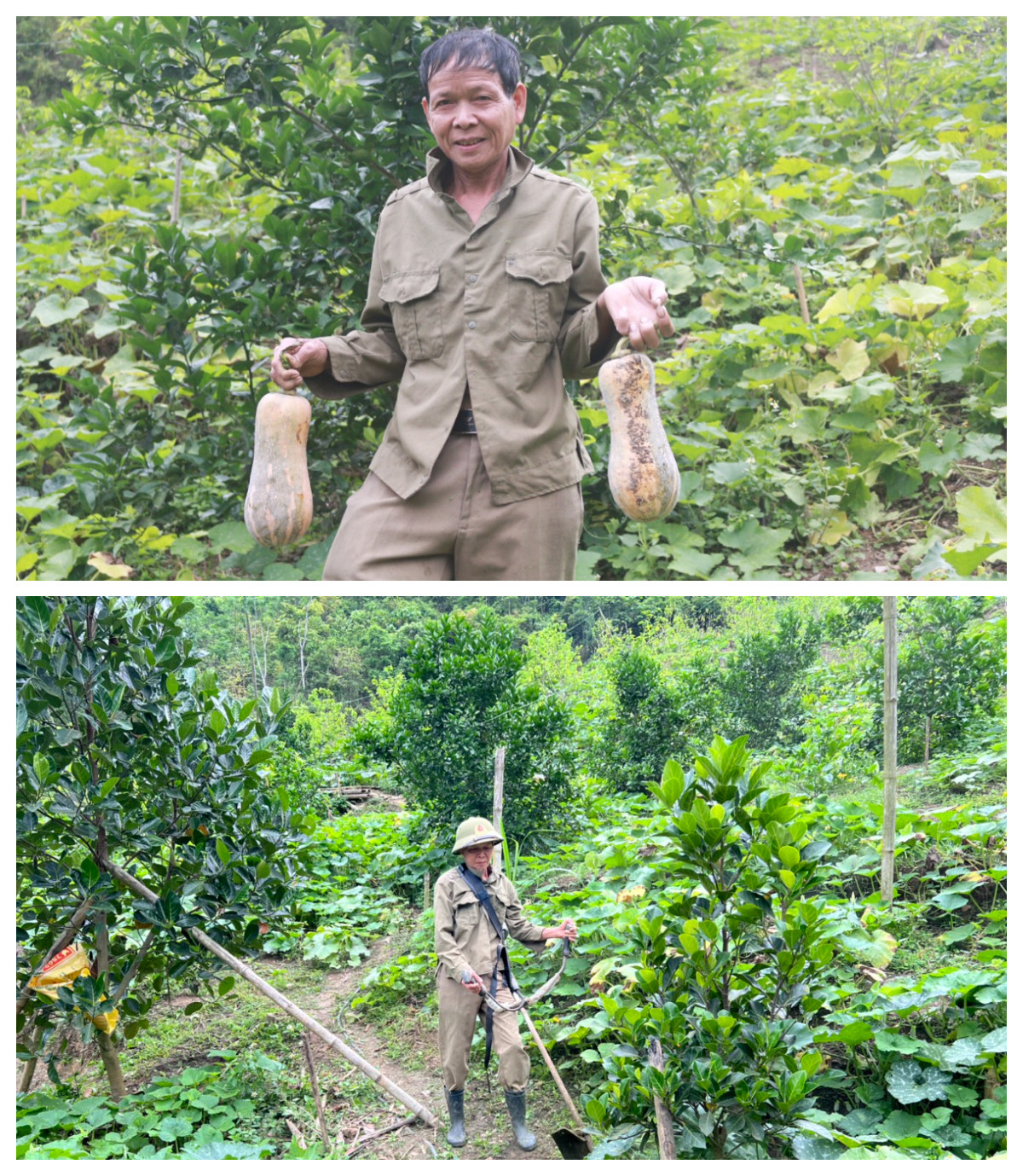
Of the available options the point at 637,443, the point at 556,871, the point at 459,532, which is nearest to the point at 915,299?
the point at 637,443

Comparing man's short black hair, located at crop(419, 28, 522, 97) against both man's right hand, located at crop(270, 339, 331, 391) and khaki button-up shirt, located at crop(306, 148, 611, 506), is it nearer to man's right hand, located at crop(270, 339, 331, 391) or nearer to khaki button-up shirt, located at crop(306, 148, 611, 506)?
khaki button-up shirt, located at crop(306, 148, 611, 506)

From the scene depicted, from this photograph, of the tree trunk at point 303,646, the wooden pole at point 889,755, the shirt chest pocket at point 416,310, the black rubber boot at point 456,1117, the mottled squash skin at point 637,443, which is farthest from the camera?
the tree trunk at point 303,646

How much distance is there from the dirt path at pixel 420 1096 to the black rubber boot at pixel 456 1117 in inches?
1.4

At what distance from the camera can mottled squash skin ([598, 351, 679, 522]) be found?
89.7 inches

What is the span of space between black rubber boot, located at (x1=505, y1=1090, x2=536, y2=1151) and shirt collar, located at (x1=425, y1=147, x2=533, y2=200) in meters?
2.35

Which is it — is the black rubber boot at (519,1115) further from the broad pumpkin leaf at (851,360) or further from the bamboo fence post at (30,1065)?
the broad pumpkin leaf at (851,360)

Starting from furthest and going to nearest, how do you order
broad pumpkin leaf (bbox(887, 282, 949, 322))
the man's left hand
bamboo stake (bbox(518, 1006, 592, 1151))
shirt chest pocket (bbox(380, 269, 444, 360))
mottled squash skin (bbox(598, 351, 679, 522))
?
1. broad pumpkin leaf (bbox(887, 282, 949, 322))
2. bamboo stake (bbox(518, 1006, 592, 1151))
3. shirt chest pocket (bbox(380, 269, 444, 360))
4. mottled squash skin (bbox(598, 351, 679, 522))
5. the man's left hand

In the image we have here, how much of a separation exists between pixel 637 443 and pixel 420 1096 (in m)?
2.00

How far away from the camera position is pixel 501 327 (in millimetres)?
2445

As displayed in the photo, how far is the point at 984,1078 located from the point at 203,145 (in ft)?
12.9

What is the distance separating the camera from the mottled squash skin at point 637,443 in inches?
89.7

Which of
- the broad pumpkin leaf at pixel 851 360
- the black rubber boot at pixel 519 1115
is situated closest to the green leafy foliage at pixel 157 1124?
the black rubber boot at pixel 519 1115

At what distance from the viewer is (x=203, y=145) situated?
370cm

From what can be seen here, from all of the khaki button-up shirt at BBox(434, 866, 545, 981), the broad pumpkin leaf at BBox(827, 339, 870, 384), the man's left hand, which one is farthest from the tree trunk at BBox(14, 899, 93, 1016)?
the broad pumpkin leaf at BBox(827, 339, 870, 384)
